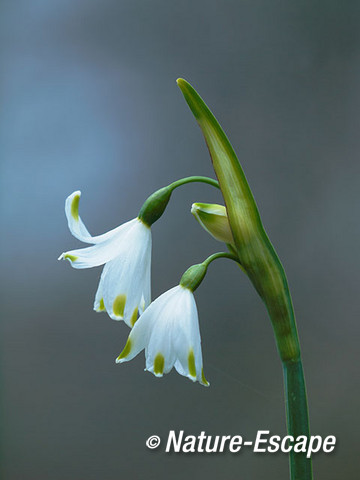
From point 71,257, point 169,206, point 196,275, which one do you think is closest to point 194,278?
point 196,275

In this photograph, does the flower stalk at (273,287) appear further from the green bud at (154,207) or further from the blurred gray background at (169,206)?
the blurred gray background at (169,206)

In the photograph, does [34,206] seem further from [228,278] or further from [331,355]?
[331,355]

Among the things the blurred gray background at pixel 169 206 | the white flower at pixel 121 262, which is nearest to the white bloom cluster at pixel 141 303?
the white flower at pixel 121 262

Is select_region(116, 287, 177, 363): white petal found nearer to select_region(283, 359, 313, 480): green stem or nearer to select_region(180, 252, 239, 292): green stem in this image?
select_region(180, 252, 239, 292): green stem

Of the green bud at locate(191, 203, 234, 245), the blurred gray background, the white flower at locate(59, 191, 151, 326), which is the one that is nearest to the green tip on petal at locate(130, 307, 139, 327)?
the white flower at locate(59, 191, 151, 326)

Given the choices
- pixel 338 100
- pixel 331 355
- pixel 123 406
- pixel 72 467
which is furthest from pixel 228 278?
pixel 72 467

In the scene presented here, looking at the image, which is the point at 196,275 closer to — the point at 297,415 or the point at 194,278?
the point at 194,278

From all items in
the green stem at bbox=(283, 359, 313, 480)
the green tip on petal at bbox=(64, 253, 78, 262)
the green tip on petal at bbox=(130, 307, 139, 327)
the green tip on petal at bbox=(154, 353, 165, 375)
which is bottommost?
the green stem at bbox=(283, 359, 313, 480)
